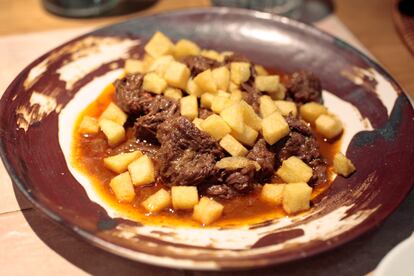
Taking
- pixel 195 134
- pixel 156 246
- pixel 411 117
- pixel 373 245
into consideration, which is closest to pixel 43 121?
pixel 195 134

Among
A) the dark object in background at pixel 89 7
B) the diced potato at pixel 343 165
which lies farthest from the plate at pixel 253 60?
the dark object in background at pixel 89 7

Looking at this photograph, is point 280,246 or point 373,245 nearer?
point 280,246

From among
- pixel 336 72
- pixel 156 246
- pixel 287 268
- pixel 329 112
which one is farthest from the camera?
pixel 336 72

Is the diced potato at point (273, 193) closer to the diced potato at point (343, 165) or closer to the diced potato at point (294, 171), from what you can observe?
the diced potato at point (294, 171)

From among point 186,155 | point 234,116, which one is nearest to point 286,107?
point 234,116

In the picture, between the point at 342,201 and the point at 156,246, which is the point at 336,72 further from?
the point at 156,246

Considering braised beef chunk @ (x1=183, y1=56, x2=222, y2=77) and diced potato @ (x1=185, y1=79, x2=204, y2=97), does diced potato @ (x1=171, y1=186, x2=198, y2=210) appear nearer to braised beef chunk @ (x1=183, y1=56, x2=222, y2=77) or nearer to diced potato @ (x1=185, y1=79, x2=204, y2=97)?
diced potato @ (x1=185, y1=79, x2=204, y2=97)

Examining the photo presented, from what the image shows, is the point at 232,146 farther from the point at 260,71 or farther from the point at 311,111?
the point at 260,71

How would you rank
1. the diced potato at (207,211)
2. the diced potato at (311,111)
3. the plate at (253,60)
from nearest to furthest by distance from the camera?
the plate at (253,60)
the diced potato at (207,211)
the diced potato at (311,111)
